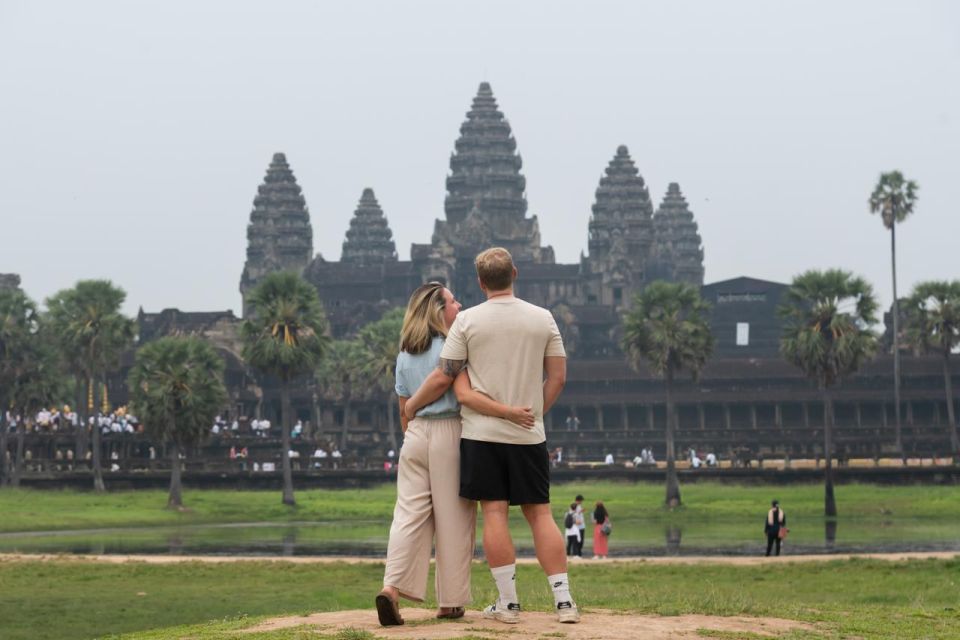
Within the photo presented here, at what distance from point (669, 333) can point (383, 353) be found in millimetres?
27226

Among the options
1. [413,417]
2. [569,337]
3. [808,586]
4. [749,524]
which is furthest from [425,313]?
[569,337]

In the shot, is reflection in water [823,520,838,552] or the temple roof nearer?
reflection in water [823,520,838,552]

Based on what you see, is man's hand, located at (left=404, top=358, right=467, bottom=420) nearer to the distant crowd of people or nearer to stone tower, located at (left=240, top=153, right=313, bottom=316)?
the distant crowd of people

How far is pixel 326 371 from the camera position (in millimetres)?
113875

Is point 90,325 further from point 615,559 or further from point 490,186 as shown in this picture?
point 490,186

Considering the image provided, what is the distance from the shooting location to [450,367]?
46.9ft

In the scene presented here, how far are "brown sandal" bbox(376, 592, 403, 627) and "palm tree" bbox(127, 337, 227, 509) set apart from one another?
5789 centimetres

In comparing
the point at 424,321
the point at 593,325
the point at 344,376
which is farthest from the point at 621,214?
the point at 424,321

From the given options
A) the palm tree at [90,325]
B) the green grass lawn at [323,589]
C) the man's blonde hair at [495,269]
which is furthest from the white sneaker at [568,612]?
the palm tree at [90,325]

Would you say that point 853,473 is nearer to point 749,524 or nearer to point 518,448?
point 749,524

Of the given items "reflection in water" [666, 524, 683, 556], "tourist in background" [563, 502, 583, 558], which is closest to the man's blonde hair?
"tourist in background" [563, 502, 583, 558]

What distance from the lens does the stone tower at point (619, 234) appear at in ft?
573

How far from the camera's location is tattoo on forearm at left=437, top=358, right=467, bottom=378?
14.3 m

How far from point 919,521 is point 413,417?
4848 centimetres
